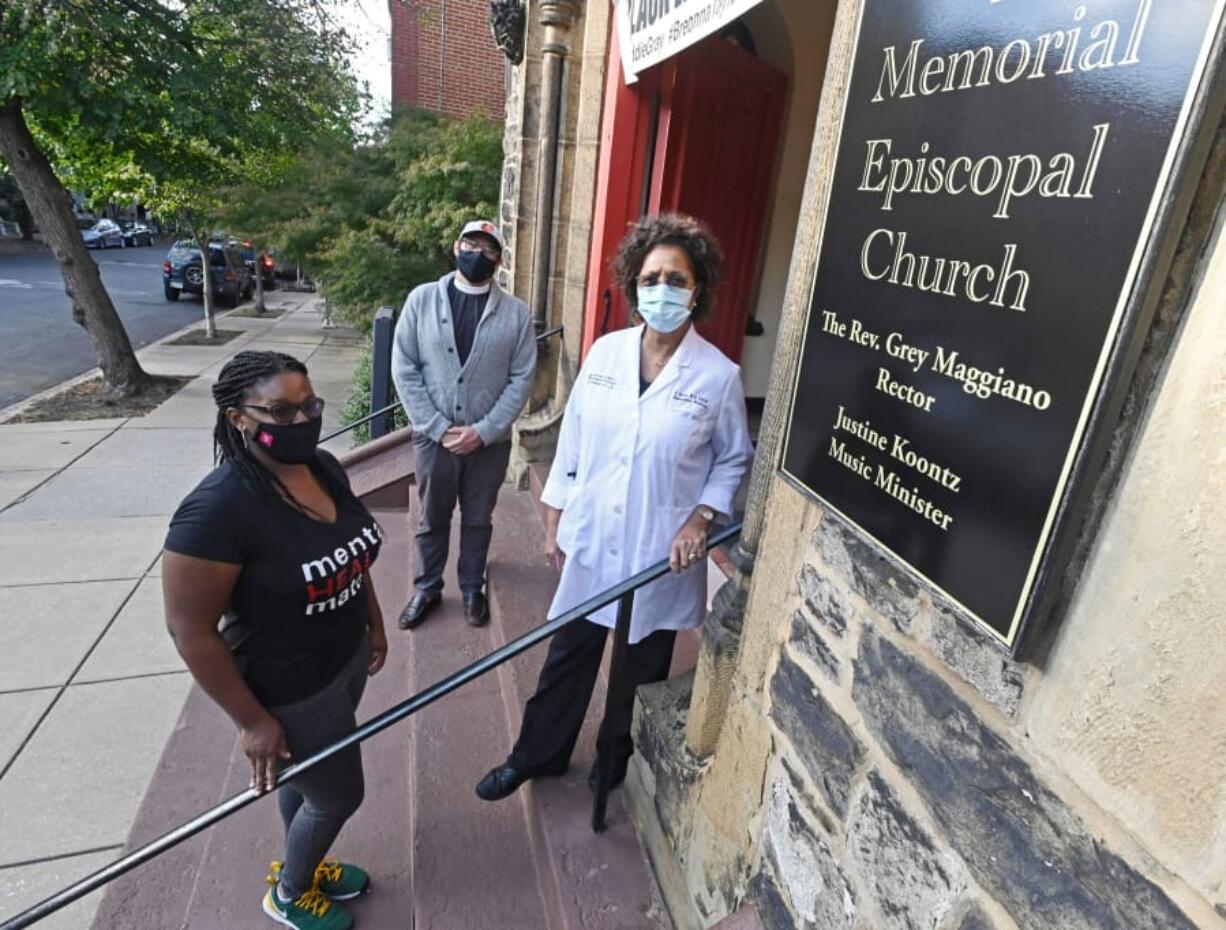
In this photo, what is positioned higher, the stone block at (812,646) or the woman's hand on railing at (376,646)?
the stone block at (812,646)

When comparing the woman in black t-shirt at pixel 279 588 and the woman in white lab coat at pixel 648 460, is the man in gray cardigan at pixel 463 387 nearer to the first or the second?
the woman in white lab coat at pixel 648 460

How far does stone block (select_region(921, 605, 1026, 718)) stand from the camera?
100 cm

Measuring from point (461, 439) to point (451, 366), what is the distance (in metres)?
0.34

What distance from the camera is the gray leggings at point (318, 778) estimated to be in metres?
1.83

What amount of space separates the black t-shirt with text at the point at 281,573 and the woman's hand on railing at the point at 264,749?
64 millimetres

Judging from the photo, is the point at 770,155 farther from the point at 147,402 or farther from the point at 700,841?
the point at 147,402

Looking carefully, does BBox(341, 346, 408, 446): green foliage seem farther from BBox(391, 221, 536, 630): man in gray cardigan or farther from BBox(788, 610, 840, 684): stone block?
BBox(788, 610, 840, 684): stone block

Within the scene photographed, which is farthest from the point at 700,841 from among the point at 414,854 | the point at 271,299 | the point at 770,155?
the point at 271,299

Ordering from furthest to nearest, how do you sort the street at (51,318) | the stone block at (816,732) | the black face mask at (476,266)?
the street at (51,318), the black face mask at (476,266), the stone block at (816,732)

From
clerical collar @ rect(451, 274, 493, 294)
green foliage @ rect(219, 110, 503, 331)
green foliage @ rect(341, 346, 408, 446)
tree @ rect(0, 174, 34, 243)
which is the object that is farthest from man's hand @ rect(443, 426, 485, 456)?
tree @ rect(0, 174, 34, 243)

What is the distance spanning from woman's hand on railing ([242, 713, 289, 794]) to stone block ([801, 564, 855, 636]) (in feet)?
4.29

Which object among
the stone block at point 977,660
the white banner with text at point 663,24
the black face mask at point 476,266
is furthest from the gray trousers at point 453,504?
the stone block at point 977,660

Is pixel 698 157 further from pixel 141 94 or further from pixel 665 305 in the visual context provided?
pixel 141 94

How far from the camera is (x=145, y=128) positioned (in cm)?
803
